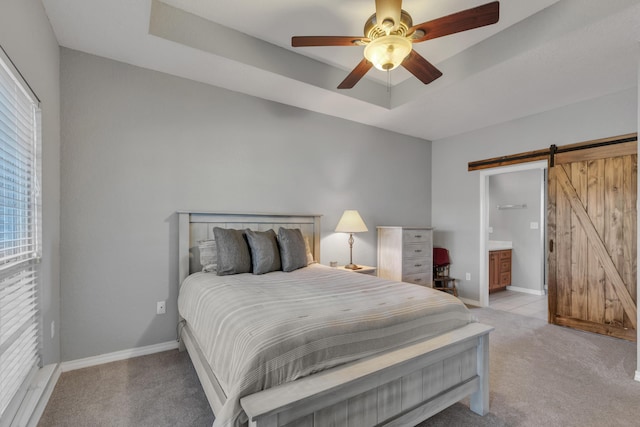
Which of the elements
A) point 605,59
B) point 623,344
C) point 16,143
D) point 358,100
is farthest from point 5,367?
point 623,344

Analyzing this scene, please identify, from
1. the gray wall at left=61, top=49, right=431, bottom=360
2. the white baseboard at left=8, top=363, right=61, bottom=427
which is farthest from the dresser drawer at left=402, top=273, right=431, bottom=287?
the white baseboard at left=8, top=363, right=61, bottom=427

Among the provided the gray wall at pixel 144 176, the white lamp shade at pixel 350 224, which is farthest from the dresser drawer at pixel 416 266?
the gray wall at pixel 144 176

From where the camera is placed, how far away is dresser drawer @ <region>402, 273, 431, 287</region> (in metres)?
3.93

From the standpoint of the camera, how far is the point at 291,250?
2.84m

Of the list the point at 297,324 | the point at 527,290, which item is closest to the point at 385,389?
the point at 297,324

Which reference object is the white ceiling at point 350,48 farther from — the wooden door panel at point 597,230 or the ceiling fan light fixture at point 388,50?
the wooden door panel at point 597,230

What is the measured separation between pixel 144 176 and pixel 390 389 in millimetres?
2545

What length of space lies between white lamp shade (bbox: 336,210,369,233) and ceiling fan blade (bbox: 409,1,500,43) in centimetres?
208

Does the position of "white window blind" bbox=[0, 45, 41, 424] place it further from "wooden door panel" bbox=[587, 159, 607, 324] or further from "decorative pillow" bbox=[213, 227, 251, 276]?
"wooden door panel" bbox=[587, 159, 607, 324]

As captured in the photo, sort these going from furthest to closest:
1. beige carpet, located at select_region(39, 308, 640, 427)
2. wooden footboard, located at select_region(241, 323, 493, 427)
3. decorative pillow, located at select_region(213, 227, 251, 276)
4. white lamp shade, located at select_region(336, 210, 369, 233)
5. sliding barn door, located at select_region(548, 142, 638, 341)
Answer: white lamp shade, located at select_region(336, 210, 369, 233) → sliding barn door, located at select_region(548, 142, 638, 341) → decorative pillow, located at select_region(213, 227, 251, 276) → beige carpet, located at select_region(39, 308, 640, 427) → wooden footboard, located at select_region(241, 323, 493, 427)

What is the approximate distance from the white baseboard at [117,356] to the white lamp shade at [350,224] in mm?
2047

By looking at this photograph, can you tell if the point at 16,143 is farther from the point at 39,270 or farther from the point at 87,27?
the point at 87,27

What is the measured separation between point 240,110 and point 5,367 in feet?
8.54

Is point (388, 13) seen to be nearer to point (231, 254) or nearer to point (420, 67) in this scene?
point (420, 67)
